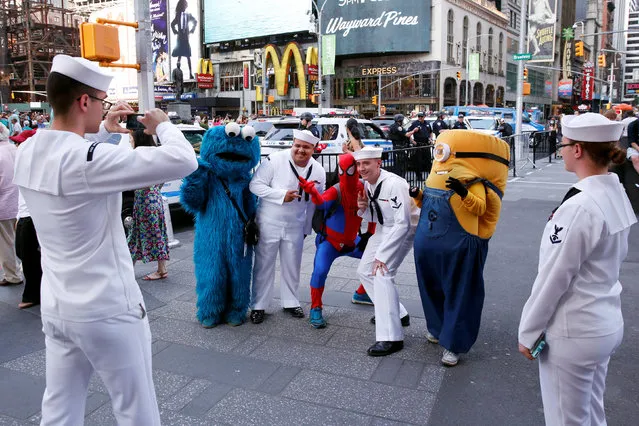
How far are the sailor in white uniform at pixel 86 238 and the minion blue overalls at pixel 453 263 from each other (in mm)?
2335

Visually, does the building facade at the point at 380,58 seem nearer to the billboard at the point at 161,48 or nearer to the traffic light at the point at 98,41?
the billboard at the point at 161,48

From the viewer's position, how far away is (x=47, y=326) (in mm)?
2277

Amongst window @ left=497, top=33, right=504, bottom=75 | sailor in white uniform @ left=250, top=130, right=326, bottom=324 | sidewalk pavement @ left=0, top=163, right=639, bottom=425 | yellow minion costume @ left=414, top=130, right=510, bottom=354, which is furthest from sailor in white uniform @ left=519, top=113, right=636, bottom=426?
window @ left=497, top=33, right=504, bottom=75

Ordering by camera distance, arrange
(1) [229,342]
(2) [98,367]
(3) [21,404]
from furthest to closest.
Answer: (1) [229,342] → (3) [21,404] → (2) [98,367]

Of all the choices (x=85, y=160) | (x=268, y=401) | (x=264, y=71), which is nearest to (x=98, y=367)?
(x=85, y=160)

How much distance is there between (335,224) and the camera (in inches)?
197

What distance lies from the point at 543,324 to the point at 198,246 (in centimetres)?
338

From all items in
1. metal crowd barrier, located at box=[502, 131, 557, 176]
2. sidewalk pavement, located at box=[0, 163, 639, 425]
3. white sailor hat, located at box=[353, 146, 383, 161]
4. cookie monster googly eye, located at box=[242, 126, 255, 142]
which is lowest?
sidewalk pavement, located at box=[0, 163, 639, 425]

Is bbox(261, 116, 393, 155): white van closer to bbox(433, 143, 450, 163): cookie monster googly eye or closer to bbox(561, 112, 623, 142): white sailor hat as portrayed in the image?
bbox(433, 143, 450, 163): cookie monster googly eye

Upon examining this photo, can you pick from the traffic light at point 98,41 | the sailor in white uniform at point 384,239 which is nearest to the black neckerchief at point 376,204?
the sailor in white uniform at point 384,239

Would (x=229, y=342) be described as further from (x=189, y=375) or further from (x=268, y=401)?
(x=268, y=401)

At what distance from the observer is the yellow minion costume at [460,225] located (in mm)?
4043

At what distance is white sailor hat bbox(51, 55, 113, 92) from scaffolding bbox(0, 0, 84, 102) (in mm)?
72683

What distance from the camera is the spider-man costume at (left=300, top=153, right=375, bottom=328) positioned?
494cm
